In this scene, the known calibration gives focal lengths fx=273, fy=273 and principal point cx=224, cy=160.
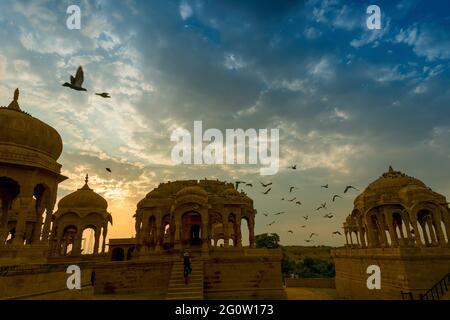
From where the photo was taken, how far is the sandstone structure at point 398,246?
17766 mm

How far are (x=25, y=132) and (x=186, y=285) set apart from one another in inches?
499

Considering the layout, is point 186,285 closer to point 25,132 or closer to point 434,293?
point 25,132

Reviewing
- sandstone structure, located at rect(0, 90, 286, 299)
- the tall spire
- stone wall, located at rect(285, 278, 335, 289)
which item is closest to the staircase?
sandstone structure, located at rect(0, 90, 286, 299)

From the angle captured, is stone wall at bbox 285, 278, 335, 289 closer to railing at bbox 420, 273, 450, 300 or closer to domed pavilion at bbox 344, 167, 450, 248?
domed pavilion at bbox 344, 167, 450, 248

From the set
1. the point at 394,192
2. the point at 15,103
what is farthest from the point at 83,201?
the point at 394,192

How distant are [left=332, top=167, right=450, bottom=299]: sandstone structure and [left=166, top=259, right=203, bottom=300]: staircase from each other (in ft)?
38.6

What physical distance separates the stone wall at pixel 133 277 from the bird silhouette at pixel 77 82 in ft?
39.7

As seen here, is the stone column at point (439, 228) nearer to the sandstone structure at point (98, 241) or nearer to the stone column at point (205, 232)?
the sandstone structure at point (98, 241)

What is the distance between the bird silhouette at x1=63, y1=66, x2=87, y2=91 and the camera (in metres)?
11.0

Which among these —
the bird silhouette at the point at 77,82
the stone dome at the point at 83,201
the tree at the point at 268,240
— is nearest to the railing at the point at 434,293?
the bird silhouette at the point at 77,82

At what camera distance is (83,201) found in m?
28.8
